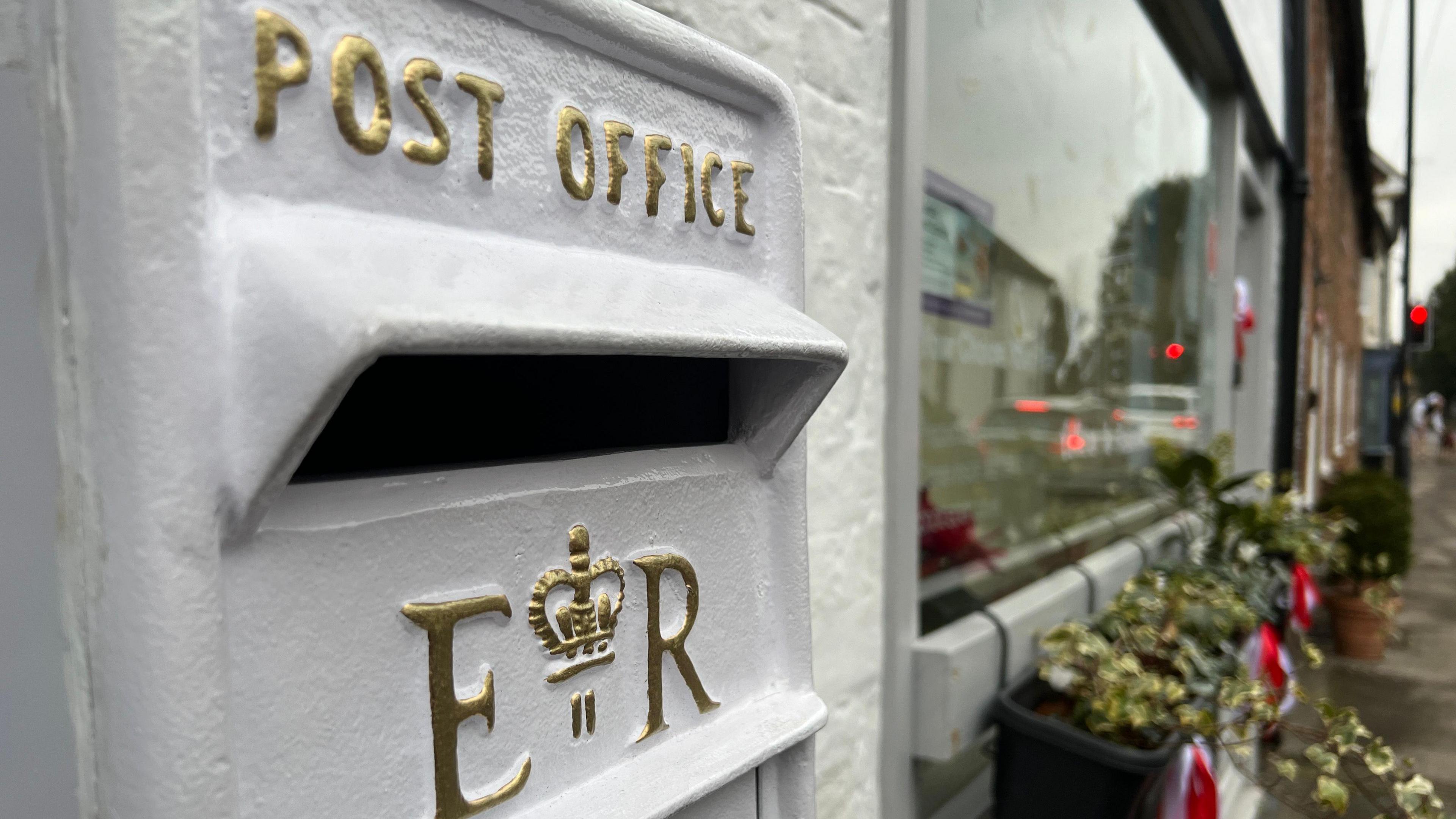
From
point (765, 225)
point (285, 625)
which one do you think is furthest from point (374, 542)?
point (765, 225)

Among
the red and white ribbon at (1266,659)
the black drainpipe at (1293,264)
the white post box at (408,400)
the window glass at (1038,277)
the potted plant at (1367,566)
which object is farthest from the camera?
the black drainpipe at (1293,264)

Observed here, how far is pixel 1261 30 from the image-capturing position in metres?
4.14

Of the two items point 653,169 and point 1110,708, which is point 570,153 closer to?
point 653,169

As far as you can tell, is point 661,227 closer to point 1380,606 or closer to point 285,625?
point 285,625

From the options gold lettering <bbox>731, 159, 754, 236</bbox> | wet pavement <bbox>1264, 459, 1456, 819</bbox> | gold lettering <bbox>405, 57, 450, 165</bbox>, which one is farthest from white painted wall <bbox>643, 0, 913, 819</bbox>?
wet pavement <bbox>1264, 459, 1456, 819</bbox>

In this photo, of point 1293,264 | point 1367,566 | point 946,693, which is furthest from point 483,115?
point 1293,264

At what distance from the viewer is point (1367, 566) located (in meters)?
4.83

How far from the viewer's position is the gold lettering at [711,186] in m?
0.66

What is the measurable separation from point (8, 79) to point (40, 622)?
0.97ft

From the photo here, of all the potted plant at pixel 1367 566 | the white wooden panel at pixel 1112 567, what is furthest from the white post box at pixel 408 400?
the potted plant at pixel 1367 566

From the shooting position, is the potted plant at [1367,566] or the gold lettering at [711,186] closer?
the gold lettering at [711,186]

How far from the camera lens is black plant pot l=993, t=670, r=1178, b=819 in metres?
1.59

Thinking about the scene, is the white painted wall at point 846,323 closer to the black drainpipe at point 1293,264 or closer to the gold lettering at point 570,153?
the gold lettering at point 570,153

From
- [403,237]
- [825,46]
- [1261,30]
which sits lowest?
[403,237]
